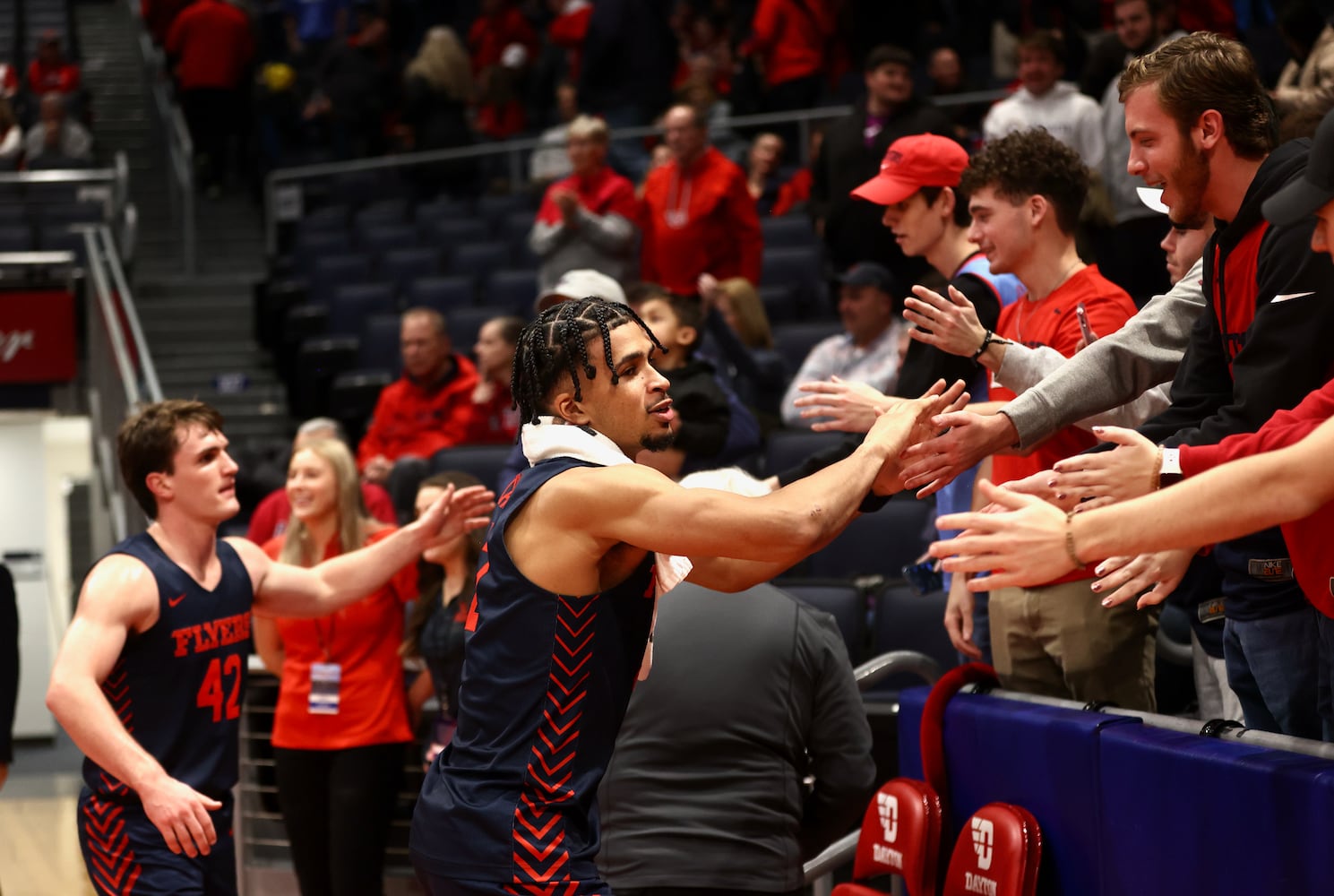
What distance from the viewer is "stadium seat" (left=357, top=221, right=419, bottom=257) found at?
1162cm

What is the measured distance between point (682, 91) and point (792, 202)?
3.56 ft

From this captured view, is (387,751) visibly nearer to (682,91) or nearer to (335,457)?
(335,457)

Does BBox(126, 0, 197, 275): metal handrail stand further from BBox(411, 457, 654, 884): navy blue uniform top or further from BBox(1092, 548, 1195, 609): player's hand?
BBox(1092, 548, 1195, 609): player's hand

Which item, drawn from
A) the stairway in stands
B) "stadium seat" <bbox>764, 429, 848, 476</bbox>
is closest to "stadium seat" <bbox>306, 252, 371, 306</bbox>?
the stairway in stands

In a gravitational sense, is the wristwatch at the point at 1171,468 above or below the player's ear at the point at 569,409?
below

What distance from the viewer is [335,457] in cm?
543

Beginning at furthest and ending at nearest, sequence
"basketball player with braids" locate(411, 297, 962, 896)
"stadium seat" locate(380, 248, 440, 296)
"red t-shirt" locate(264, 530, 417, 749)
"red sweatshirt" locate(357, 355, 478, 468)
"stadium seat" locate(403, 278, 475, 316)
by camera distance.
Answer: "stadium seat" locate(380, 248, 440, 296), "stadium seat" locate(403, 278, 475, 316), "red sweatshirt" locate(357, 355, 478, 468), "red t-shirt" locate(264, 530, 417, 749), "basketball player with braids" locate(411, 297, 962, 896)

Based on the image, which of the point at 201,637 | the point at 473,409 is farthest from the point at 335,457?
the point at 473,409

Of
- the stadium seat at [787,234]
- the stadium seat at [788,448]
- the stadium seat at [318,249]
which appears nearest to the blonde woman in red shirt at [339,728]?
the stadium seat at [788,448]

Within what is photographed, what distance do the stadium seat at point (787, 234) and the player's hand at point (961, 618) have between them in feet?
19.7

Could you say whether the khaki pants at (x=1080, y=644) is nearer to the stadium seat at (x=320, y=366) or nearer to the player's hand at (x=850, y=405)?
the player's hand at (x=850, y=405)

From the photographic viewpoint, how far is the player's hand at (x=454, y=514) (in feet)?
13.9

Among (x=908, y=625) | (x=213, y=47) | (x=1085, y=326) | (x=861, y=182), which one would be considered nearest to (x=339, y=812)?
(x=908, y=625)

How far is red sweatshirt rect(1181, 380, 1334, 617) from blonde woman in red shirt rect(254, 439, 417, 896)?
324 cm
